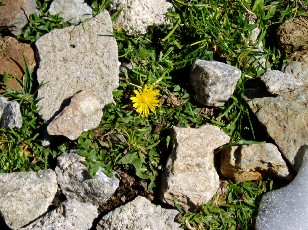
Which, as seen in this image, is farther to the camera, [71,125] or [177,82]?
[177,82]

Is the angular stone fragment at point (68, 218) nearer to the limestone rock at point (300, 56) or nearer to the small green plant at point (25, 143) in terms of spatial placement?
the small green plant at point (25, 143)

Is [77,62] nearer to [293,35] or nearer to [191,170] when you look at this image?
[191,170]

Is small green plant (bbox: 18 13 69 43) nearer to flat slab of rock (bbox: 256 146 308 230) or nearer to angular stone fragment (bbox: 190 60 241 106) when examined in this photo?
angular stone fragment (bbox: 190 60 241 106)

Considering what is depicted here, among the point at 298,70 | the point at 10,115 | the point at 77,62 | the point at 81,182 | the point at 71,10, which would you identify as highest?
the point at 71,10

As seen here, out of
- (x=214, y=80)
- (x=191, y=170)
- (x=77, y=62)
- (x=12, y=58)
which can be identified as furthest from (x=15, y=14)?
(x=191, y=170)

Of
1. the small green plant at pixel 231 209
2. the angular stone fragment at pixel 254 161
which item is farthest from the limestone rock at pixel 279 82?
the small green plant at pixel 231 209

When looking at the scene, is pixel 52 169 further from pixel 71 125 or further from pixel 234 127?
pixel 234 127

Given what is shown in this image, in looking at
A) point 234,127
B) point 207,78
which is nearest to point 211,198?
point 234,127
